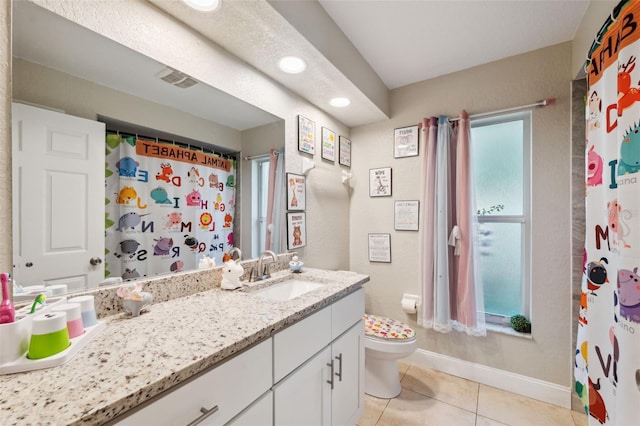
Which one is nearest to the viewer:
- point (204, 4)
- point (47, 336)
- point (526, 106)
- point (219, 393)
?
point (47, 336)

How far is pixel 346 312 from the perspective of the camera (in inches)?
56.4

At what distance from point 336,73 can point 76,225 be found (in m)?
1.56

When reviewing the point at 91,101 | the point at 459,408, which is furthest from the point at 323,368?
the point at 91,101

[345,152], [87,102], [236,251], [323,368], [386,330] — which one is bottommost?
[386,330]

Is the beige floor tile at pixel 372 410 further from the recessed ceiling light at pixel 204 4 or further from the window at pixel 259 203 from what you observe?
the recessed ceiling light at pixel 204 4

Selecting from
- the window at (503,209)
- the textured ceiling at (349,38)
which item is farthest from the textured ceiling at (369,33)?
the window at (503,209)

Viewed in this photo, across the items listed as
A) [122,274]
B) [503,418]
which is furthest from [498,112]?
[122,274]

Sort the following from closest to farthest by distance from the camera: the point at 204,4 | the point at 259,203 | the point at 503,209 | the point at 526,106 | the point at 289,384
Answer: the point at 289,384, the point at 204,4, the point at 259,203, the point at 526,106, the point at 503,209

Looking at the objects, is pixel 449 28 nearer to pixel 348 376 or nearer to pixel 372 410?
pixel 348 376

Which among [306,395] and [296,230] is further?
[296,230]

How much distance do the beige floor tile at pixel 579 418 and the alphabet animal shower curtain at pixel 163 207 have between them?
2.45 metres

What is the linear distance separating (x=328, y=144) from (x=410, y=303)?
156cm

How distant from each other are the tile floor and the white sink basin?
914 mm

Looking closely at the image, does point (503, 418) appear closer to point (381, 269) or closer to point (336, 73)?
point (381, 269)
